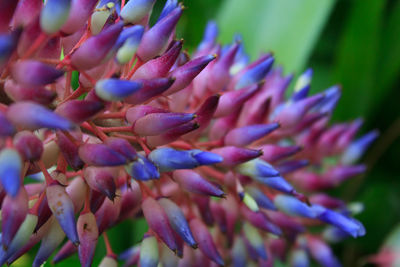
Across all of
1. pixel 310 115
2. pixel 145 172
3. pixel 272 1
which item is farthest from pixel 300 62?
pixel 145 172

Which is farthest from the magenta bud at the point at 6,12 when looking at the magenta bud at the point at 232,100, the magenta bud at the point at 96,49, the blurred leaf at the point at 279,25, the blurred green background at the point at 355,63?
the blurred leaf at the point at 279,25

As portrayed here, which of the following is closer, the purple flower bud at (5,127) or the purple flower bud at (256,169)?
the purple flower bud at (5,127)

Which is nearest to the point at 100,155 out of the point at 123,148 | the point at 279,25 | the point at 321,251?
the point at 123,148

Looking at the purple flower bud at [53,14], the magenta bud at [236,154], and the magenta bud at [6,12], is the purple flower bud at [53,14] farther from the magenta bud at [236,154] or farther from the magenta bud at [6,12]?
the magenta bud at [236,154]

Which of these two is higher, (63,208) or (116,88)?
(116,88)

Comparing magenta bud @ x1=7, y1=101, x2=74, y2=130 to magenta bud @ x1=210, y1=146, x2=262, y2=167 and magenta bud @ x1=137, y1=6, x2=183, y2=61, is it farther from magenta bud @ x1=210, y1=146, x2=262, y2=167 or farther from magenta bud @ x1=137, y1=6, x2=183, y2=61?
magenta bud @ x1=210, y1=146, x2=262, y2=167

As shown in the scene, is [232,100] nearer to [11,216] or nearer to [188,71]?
[188,71]

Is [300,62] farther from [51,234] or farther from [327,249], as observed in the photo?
[51,234]
